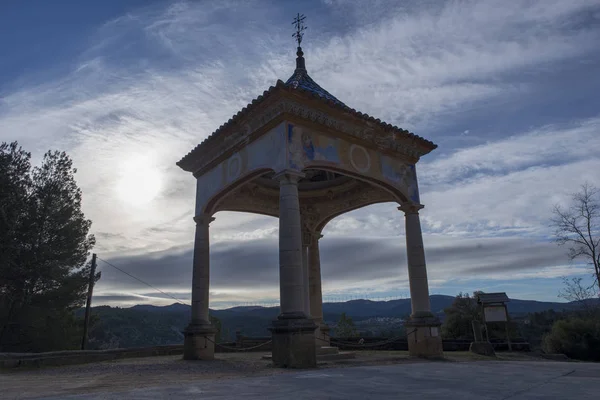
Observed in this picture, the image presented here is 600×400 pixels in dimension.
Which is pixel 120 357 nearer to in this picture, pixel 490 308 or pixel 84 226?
pixel 84 226

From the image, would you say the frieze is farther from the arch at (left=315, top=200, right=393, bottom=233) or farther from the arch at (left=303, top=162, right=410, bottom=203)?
the arch at (left=315, top=200, right=393, bottom=233)

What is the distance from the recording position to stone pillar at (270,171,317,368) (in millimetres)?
9492

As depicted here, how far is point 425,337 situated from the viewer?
503 inches

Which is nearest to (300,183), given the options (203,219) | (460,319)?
(203,219)

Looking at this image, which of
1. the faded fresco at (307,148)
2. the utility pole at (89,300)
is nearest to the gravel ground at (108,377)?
the faded fresco at (307,148)

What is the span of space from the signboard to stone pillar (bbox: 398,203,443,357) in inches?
164

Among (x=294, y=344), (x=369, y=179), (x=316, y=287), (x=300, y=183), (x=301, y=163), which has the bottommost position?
(x=294, y=344)

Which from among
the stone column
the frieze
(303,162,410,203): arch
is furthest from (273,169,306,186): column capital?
the stone column

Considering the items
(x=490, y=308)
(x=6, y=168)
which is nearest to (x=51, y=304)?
(x=6, y=168)

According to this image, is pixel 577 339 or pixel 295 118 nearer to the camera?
pixel 295 118

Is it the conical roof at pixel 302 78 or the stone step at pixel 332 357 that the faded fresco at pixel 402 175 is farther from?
the stone step at pixel 332 357

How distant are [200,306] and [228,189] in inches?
164

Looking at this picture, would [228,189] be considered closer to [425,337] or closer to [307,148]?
[307,148]

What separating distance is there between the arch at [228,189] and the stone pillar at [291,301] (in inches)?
58.6
